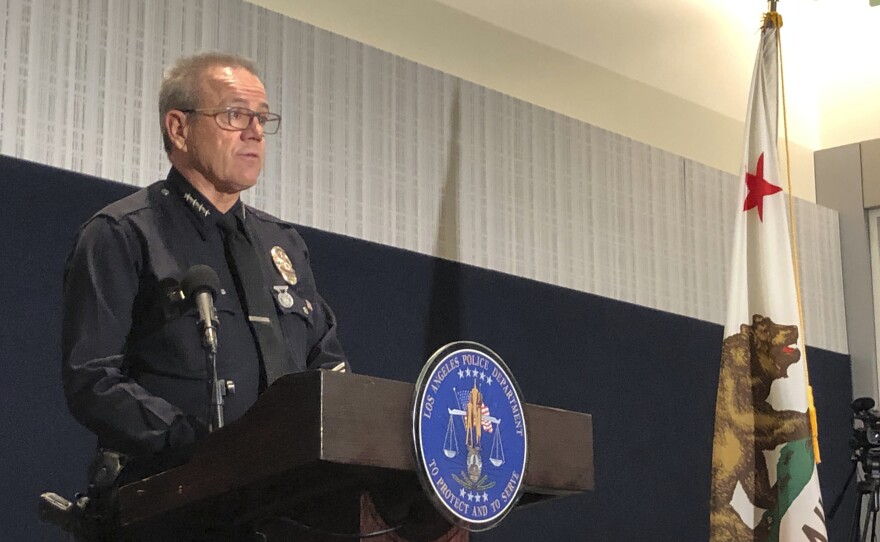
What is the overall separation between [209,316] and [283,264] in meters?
0.38

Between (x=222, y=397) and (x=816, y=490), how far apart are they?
9.29ft

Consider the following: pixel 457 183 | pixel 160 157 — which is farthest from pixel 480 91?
pixel 160 157

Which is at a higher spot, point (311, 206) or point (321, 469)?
point (311, 206)

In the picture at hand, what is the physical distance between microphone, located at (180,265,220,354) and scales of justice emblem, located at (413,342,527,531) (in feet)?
1.07

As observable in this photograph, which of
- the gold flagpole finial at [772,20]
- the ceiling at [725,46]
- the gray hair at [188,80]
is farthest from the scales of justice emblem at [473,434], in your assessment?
the gold flagpole finial at [772,20]

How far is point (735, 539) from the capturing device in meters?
4.20

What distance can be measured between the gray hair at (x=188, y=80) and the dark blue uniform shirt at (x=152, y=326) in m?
0.14

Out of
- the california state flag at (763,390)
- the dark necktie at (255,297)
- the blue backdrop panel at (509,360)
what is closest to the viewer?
the dark necktie at (255,297)

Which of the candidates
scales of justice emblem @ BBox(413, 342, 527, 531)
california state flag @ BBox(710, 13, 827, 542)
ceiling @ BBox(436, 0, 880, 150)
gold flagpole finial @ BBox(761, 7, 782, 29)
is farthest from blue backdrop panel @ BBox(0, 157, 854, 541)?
scales of justice emblem @ BBox(413, 342, 527, 531)

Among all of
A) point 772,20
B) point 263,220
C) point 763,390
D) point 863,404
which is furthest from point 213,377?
point 863,404

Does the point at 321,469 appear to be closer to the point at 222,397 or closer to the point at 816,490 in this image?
the point at 222,397

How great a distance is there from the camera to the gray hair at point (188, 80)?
7.14 feet

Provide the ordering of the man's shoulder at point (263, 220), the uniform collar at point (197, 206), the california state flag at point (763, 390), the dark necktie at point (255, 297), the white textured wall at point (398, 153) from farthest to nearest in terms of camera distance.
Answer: the california state flag at point (763, 390) → the white textured wall at point (398, 153) → the man's shoulder at point (263, 220) → the uniform collar at point (197, 206) → the dark necktie at point (255, 297)

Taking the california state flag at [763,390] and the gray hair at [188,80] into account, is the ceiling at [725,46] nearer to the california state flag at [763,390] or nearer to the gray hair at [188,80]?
the california state flag at [763,390]
